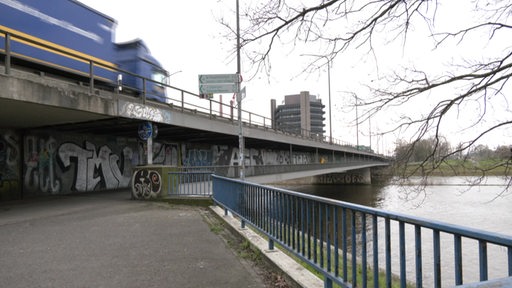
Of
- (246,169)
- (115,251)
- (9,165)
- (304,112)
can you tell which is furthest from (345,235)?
(304,112)

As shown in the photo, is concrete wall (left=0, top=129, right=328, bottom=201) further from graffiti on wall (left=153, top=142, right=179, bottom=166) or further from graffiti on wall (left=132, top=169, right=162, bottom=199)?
graffiti on wall (left=132, top=169, right=162, bottom=199)

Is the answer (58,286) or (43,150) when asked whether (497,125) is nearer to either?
(58,286)

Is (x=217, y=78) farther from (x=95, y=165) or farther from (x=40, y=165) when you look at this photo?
(x=95, y=165)

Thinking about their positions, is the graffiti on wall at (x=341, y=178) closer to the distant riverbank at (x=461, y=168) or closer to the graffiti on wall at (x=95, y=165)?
the graffiti on wall at (x=95, y=165)

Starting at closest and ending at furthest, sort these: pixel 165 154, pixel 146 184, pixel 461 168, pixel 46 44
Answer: pixel 461 168 → pixel 46 44 → pixel 146 184 → pixel 165 154

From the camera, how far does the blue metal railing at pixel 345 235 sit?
2219mm

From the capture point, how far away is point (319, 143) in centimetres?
3903

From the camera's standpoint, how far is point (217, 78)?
10.2 meters

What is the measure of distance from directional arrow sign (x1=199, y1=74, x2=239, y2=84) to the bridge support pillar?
208 feet

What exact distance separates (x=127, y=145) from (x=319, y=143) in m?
23.9

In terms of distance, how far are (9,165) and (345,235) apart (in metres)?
14.3

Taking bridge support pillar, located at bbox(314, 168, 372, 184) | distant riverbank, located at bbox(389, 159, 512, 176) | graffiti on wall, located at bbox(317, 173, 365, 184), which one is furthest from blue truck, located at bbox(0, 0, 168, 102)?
graffiti on wall, located at bbox(317, 173, 365, 184)

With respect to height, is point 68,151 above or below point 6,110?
below

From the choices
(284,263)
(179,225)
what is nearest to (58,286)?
(284,263)
